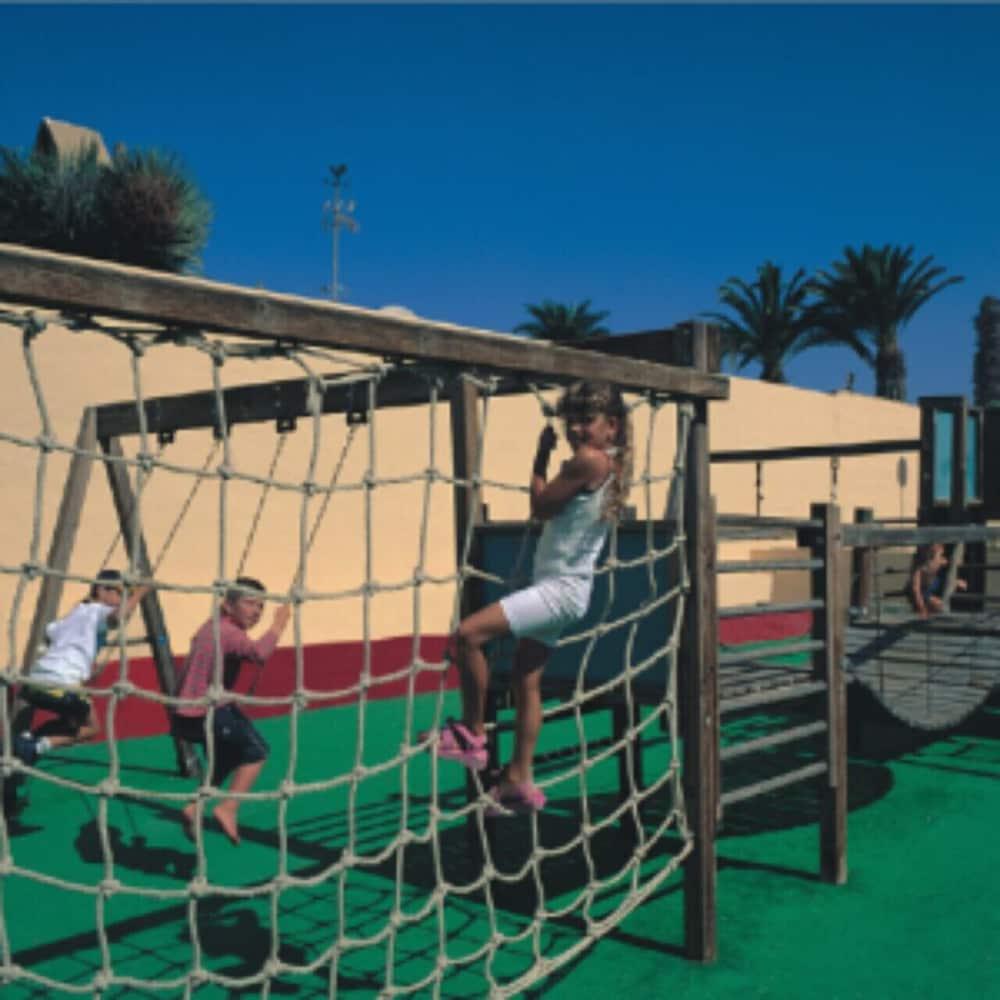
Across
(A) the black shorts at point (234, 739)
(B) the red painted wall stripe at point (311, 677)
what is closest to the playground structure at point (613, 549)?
(A) the black shorts at point (234, 739)

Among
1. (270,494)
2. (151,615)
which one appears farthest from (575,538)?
(270,494)

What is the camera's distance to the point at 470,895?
423 cm

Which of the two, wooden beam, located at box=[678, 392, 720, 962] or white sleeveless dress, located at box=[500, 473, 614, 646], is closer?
white sleeveless dress, located at box=[500, 473, 614, 646]

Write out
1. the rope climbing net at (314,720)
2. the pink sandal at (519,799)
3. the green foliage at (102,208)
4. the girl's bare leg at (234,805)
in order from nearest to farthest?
1. the rope climbing net at (314,720)
2. the pink sandal at (519,799)
3. the girl's bare leg at (234,805)
4. the green foliage at (102,208)

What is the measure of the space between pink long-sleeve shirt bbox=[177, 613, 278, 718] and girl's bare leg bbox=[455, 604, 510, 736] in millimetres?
1177

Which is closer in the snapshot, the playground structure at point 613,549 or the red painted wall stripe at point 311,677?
the playground structure at point 613,549

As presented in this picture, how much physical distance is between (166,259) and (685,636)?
17.9 m

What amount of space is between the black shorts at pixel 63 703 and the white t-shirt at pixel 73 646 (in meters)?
0.08

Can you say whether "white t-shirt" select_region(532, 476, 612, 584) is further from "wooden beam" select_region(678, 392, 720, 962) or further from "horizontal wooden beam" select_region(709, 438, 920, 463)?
"horizontal wooden beam" select_region(709, 438, 920, 463)

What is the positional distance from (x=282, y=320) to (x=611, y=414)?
3.56 feet

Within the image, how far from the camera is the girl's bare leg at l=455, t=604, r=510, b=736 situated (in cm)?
318

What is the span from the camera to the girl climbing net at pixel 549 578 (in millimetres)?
3199

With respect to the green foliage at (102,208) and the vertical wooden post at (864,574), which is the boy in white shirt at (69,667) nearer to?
the vertical wooden post at (864,574)

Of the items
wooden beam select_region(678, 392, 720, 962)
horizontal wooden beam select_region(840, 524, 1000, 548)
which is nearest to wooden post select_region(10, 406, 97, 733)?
wooden beam select_region(678, 392, 720, 962)
